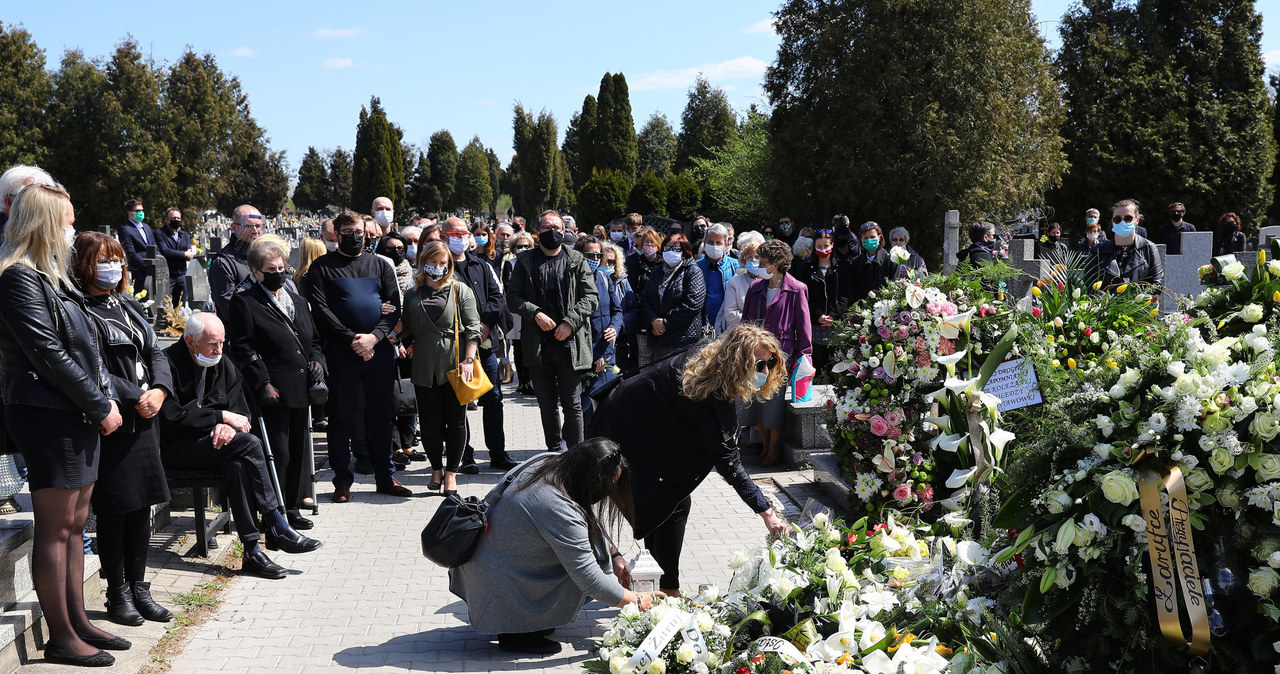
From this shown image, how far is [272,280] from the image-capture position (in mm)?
6500

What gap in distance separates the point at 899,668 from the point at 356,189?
54272 millimetres

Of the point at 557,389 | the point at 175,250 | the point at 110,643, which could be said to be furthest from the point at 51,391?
the point at 175,250

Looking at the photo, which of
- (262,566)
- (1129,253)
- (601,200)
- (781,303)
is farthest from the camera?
(601,200)

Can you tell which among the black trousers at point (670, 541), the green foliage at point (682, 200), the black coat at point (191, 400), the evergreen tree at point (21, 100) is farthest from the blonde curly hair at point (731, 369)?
the evergreen tree at point (21, 100)

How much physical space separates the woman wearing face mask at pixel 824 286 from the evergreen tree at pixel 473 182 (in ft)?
197

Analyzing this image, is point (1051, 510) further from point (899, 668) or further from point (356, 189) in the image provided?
point (356, 189)

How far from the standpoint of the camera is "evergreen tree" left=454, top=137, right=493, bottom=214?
225 feet

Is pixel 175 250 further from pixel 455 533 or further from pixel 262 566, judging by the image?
pixel 455 533

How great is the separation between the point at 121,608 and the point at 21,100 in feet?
107

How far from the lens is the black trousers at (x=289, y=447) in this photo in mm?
6461

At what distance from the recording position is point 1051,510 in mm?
2244

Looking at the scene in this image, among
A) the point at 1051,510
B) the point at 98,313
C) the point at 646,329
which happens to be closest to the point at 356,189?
the point at 646,329

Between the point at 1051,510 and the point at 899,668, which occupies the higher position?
the point at 1051,510

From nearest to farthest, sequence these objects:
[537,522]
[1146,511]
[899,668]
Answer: [1146,511] → [899,668] → [537,522]
